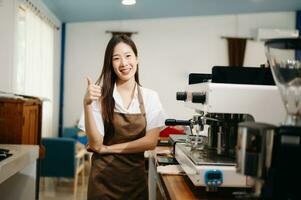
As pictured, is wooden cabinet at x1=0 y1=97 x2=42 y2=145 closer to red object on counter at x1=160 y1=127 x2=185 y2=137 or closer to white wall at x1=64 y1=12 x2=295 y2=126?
red object on counter at x1=160 y1=127 x2=185 y2=137

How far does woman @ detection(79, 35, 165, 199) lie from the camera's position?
161 centimetres

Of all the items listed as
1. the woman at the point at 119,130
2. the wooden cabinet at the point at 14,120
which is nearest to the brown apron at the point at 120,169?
the woman at the point at 119,130

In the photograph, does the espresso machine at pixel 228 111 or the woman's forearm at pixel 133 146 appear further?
→ the woman's forearm at pixel 133 146

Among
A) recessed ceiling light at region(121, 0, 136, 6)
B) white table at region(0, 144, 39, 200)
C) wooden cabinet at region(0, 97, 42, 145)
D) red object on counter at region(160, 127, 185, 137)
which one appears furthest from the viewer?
recessed ceiling light at region(121, 0, 136, 6)

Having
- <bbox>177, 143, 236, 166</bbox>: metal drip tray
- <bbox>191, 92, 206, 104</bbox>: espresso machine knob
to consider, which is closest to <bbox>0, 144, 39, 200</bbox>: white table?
<bbox>177, 143, 236, 166</bbox>: metal drip tray

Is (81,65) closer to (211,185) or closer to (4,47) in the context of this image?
(4,47)

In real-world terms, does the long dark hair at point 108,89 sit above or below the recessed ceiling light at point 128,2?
below

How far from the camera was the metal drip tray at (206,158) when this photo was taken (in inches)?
49.3

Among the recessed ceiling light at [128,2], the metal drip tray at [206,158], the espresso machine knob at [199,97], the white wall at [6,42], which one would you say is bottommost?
the metal drip tray at [206,158]

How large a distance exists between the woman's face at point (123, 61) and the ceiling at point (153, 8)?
10.3 feet

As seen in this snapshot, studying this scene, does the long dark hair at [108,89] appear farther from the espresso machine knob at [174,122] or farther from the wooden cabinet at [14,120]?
the wooden cabinet at [14,120]

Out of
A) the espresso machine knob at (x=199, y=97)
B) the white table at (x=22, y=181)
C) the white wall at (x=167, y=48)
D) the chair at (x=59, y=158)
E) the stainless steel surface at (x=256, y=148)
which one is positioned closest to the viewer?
the stainless steel surface at (x=256, y=148)

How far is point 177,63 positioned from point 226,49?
0.94 m

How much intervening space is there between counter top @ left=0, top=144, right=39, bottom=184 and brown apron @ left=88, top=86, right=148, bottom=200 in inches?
26.3
